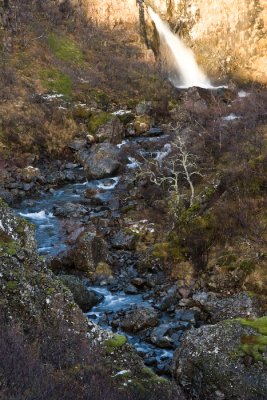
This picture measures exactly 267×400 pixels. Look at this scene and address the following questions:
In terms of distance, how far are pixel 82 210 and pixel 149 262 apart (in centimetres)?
854

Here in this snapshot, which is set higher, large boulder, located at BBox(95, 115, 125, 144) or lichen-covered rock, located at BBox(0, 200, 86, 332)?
lichen-covered rock, located at BBox(0, 200, 86, 332)

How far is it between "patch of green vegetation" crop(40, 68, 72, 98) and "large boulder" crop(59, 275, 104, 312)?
32.0 metres

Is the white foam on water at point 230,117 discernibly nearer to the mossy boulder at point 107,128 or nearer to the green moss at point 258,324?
the mossy boulder at point 107,128

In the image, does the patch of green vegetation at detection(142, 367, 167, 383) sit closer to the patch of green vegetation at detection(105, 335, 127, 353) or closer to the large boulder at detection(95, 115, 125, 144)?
the patch of green vegetation at detection(105, 335, 127, 353)

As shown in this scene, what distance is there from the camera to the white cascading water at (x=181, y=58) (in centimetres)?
6131

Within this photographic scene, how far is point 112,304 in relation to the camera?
1877 cm

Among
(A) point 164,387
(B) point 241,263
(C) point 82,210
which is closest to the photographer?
(A) point 164,387

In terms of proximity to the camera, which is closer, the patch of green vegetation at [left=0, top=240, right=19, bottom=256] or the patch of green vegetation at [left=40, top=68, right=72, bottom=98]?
the patch of green vegetation at [left=0, top=240, right=19, bottom=256]

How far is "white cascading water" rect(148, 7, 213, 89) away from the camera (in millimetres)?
61312

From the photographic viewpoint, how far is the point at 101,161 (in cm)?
3503

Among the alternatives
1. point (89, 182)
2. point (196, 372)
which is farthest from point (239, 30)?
point (196, 372)

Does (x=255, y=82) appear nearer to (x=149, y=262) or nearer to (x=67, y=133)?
(x=67, y=133)

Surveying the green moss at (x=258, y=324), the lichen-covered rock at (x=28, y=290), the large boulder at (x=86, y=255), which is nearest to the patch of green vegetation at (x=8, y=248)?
the lichen-covered rock at (x=28, y=290)

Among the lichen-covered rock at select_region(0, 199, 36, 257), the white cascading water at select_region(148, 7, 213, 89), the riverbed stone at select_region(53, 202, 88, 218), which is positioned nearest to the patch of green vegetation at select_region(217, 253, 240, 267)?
the lichen-covered rock at select_region(0, 199, 36, 257)
